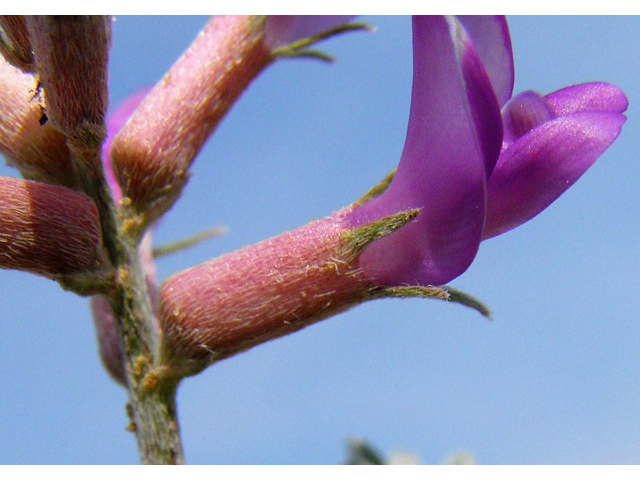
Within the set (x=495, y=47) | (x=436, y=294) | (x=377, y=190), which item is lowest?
(x=436, y=294)

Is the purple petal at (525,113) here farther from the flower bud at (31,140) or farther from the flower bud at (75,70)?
the flower bud at (31,140)

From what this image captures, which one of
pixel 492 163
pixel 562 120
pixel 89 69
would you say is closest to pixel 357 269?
pixel 492 163

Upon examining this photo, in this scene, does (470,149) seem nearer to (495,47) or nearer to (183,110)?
(495,47)

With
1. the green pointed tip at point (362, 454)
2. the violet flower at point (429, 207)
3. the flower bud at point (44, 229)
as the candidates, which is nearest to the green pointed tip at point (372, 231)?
the violet flower at point (429, 207)

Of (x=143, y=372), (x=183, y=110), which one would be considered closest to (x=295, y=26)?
(x=183, y=110)

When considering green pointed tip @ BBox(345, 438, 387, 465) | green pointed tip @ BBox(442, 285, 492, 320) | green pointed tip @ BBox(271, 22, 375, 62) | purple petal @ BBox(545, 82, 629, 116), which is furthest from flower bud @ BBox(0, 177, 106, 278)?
green pointed tip @ BBox(345, 438, 387, 465)

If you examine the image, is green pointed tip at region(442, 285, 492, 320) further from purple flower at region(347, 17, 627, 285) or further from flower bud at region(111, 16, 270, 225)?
flower bud at region(111, 16, 270, 225)

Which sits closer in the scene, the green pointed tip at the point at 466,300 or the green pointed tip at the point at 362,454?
the green pointed tip at the point at 466,300
